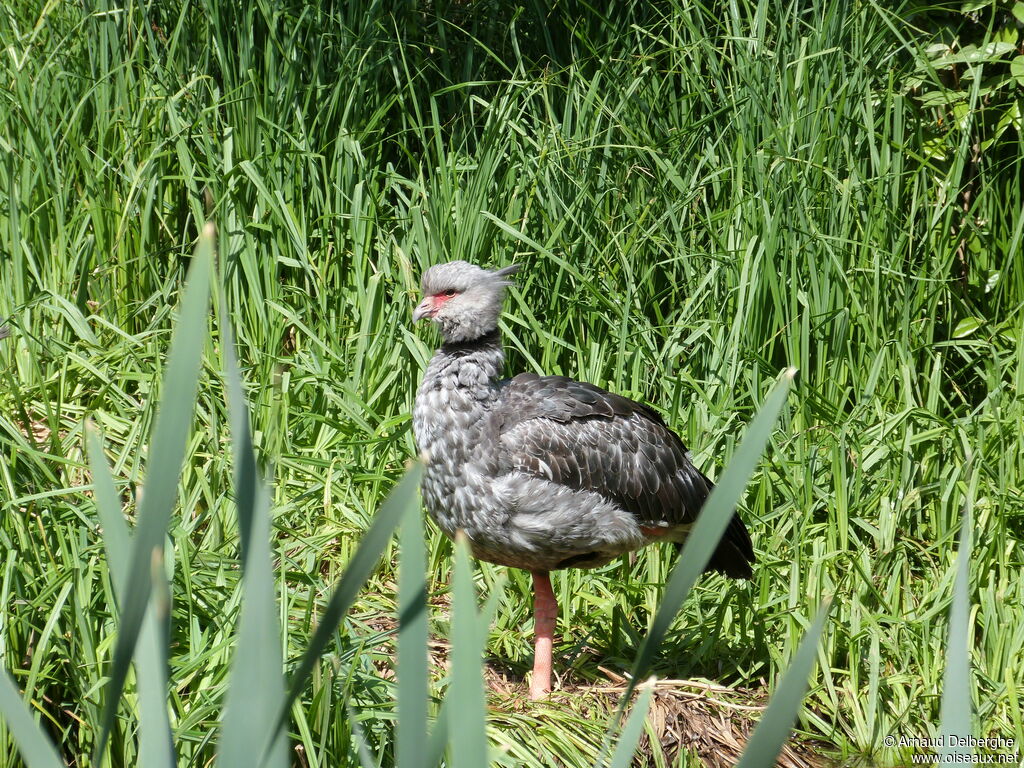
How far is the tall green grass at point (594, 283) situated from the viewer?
135 inches

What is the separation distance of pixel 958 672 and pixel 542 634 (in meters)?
2.19

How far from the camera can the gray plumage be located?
3000 mm

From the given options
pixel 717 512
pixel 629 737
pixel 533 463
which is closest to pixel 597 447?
pixel 533 463

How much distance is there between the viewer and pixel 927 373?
409 centimetres

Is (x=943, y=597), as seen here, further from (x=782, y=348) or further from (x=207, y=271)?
(x=207, y=271)

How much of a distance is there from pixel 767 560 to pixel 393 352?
5.00 ft

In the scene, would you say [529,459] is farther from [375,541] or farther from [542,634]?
[375,541]

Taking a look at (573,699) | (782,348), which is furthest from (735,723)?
(782,348)

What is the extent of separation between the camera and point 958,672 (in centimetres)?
104

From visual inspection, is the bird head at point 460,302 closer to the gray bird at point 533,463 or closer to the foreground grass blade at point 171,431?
the gray bird at point 533,463

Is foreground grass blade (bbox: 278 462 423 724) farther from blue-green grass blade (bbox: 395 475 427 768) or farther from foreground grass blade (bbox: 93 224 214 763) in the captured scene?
foreground grass blade (bbox: 93 224 214 763)

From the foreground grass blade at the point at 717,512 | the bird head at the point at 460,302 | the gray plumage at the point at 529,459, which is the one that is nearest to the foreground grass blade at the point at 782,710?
the foreground grass blade at the point at 717,512

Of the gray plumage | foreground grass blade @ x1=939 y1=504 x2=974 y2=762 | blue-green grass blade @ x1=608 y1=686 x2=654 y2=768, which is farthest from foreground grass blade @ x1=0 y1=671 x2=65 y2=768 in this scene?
the gray plumage

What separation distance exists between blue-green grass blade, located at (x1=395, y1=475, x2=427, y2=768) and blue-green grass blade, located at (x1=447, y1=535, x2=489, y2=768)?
3cm
